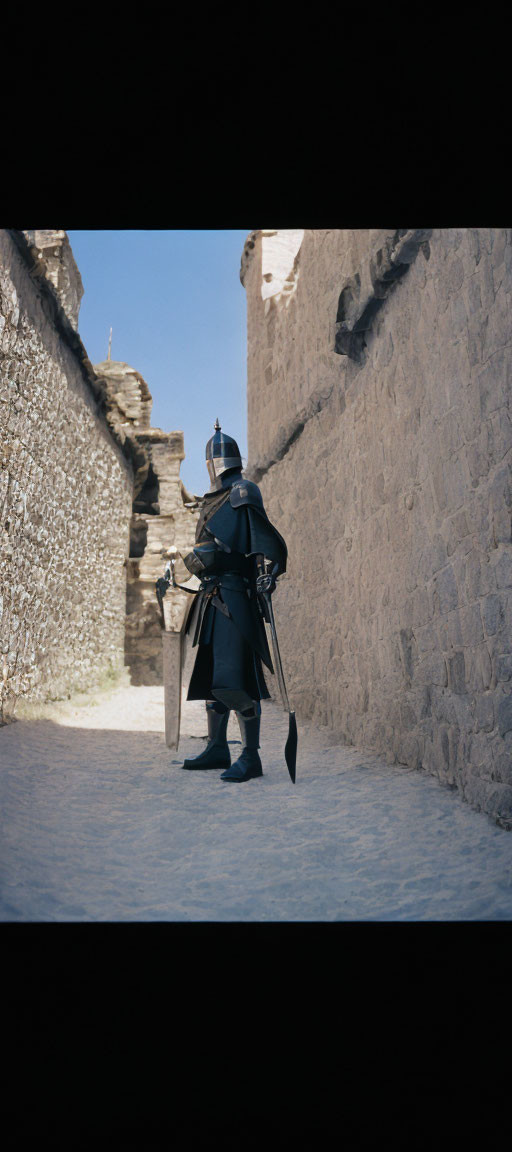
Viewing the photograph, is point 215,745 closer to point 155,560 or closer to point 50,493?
point 50,493

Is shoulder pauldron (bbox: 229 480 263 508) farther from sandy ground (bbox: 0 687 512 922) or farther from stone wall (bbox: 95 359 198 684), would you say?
stone wall (bbox: 95 359 198 684)

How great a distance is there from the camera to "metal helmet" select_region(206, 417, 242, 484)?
3.95 m

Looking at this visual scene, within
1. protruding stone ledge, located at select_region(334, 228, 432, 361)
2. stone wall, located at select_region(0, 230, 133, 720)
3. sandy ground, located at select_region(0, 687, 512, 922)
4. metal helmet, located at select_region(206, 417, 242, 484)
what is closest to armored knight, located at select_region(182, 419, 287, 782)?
metal helmet, located at select_region(206, 417, 242, 484)

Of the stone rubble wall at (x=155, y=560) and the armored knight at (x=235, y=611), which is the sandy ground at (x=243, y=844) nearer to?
→ the armored knight at (x=235, y=611)

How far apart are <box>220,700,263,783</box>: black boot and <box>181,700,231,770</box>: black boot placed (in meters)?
A: 0.21

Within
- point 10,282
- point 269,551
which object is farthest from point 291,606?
point 10,282

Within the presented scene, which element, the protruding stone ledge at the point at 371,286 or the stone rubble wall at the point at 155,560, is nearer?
the protruding stone ledge at the point at 371,286

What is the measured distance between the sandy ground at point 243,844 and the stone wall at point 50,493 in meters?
1.70

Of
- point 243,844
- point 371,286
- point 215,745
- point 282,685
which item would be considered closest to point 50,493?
point 215,745

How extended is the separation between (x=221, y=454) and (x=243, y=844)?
2087mm

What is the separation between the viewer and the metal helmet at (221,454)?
3.95 meters

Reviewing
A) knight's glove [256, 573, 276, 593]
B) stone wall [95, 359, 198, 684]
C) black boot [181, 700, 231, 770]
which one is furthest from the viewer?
stone wall [95, 359, 198, 684]

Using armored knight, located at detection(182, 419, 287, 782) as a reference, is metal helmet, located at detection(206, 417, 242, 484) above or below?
above

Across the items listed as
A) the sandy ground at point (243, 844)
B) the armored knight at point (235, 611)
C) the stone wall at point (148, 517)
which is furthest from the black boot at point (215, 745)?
the stone wall at point (148, 517)
